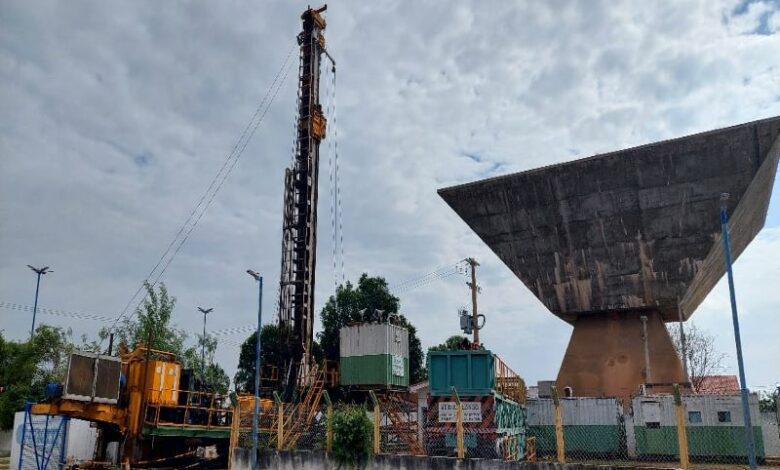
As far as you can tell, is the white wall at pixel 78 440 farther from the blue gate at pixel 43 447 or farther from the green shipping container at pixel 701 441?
the green shipping container at pixel 701 441

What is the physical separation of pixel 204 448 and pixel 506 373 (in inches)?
556

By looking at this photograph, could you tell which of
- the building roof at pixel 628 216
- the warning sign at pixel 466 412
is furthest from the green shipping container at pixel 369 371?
the warning sign at pixel 466 412

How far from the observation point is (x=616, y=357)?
1176 inches

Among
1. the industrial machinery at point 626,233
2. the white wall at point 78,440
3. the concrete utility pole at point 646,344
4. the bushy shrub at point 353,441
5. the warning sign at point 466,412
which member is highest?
the industrial machinery at point 626,233

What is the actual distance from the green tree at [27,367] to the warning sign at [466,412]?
28712mm

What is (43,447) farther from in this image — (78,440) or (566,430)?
(566,430)

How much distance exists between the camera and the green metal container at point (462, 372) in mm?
18750

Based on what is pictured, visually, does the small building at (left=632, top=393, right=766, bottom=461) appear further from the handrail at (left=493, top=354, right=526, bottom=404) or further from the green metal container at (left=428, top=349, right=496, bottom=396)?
the green metal container at (left=428, top=349, right=496, bottom=396)

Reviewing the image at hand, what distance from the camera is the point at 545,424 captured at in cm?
2534

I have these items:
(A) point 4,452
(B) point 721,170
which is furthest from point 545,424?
(A) point 4,452

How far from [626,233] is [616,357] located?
688 centimetres

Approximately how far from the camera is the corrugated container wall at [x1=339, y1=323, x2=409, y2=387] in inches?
1242

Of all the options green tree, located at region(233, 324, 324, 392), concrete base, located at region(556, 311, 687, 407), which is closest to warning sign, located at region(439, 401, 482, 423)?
concrete base, located at region(556, 311, 687, 407)

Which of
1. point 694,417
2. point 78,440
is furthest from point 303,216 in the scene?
point 694,417
